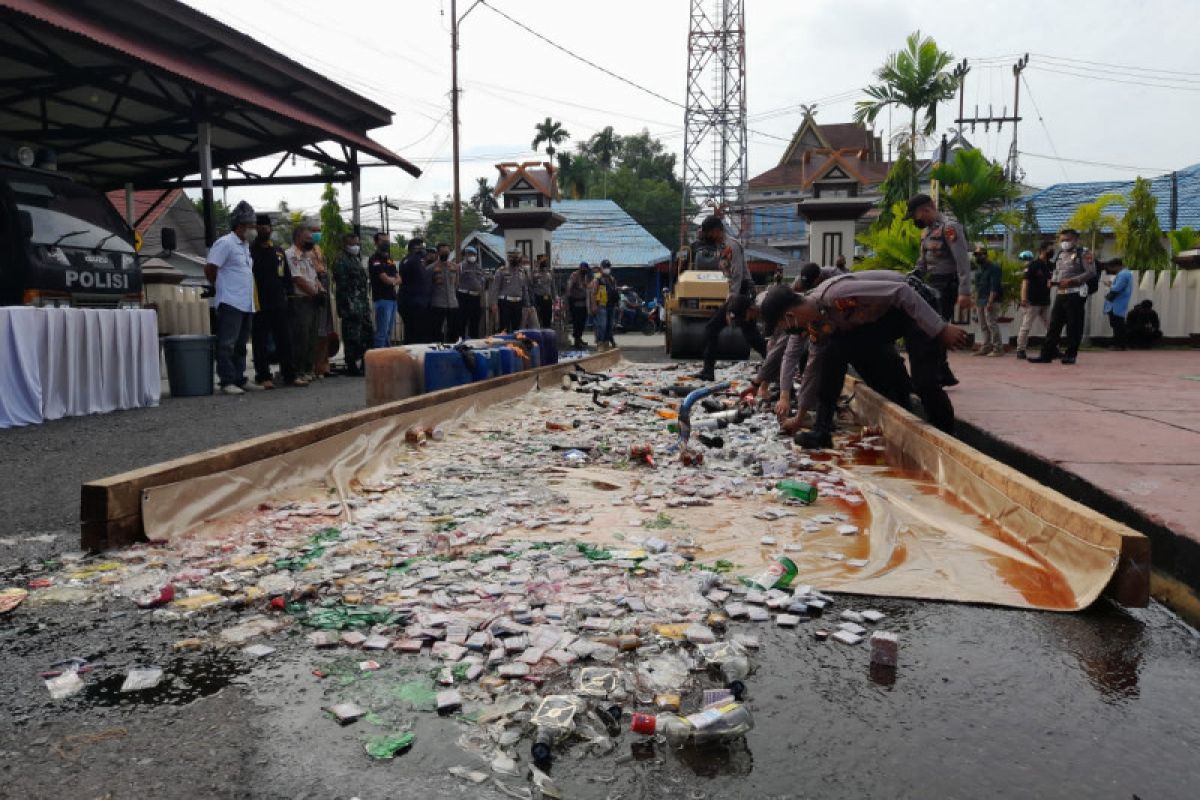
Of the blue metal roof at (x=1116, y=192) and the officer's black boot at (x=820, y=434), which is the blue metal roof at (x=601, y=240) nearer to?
the blue metal roof at (x=1116, y=192)

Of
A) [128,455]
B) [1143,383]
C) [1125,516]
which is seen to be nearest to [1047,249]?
[1143,383]

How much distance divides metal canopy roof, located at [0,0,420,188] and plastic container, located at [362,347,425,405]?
5026mm

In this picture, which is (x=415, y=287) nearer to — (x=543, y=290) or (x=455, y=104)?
(x=543, y=290)

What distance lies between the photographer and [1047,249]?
1276cm

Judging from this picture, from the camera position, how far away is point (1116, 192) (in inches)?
966

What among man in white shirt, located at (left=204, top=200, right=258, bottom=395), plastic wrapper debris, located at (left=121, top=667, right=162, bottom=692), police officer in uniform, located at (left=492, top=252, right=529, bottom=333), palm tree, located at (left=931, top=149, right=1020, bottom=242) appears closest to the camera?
plastic wrapper debris, located at (left=121, top=667, right=162, bottom=692)

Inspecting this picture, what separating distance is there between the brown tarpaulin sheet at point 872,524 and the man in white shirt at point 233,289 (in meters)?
4.11

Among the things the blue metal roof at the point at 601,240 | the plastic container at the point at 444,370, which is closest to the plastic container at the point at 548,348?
the plastic container at the point at 444,370

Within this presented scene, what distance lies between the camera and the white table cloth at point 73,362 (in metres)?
6.04

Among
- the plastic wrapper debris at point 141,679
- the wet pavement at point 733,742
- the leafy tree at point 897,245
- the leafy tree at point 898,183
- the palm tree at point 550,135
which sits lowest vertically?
the wet pavement at point 733,742

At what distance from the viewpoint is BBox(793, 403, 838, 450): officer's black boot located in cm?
539

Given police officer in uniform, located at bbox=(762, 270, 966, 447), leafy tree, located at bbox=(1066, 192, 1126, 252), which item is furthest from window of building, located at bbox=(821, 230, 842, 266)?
police officer in uniform, located at bbox=(762, 270, 966, 447)

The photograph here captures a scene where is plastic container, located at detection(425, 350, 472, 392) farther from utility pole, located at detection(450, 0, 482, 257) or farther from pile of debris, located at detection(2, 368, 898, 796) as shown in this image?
utility pole, located at detection(450, 0, 482, 257)

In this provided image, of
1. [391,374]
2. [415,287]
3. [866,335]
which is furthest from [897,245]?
[391,374]
